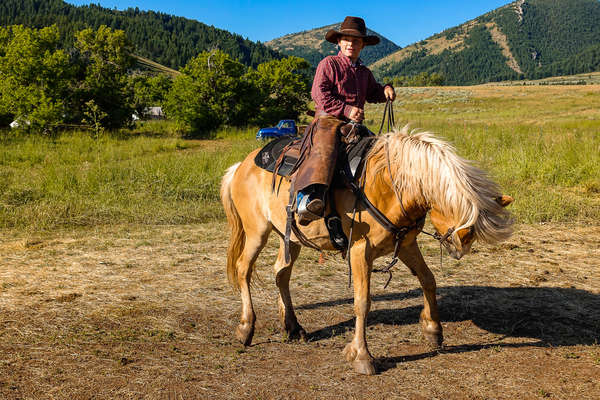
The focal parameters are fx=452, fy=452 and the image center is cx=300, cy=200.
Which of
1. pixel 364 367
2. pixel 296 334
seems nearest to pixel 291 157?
pixel 296 334

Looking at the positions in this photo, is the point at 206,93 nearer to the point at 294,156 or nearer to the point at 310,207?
the point at 294,156

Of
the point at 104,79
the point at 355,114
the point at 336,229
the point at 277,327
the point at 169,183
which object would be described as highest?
the point at 104,79

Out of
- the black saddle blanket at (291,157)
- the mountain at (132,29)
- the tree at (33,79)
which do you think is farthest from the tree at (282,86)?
the mountain at (132,29)

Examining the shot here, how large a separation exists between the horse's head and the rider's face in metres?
1.66

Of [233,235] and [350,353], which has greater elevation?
[233,235]

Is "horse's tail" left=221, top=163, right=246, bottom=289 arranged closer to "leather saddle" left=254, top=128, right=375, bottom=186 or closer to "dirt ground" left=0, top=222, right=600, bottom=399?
"dirt ground" left=0, top=222, right=600, bottom=399

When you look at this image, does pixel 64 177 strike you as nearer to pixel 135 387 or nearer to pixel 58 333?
pixel 58 333

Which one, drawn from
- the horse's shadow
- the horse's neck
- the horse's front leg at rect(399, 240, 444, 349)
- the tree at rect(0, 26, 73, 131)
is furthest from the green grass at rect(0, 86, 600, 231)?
the horse's neck

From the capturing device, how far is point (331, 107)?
4.21 meters

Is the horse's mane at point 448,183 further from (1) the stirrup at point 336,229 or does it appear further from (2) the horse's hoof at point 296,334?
(2) the horse's hoof at point 296,334

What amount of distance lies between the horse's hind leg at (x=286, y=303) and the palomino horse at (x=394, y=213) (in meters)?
0.01

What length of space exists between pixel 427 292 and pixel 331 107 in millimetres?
2020

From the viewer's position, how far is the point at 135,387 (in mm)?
3646

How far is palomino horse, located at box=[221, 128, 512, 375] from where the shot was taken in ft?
11.5
